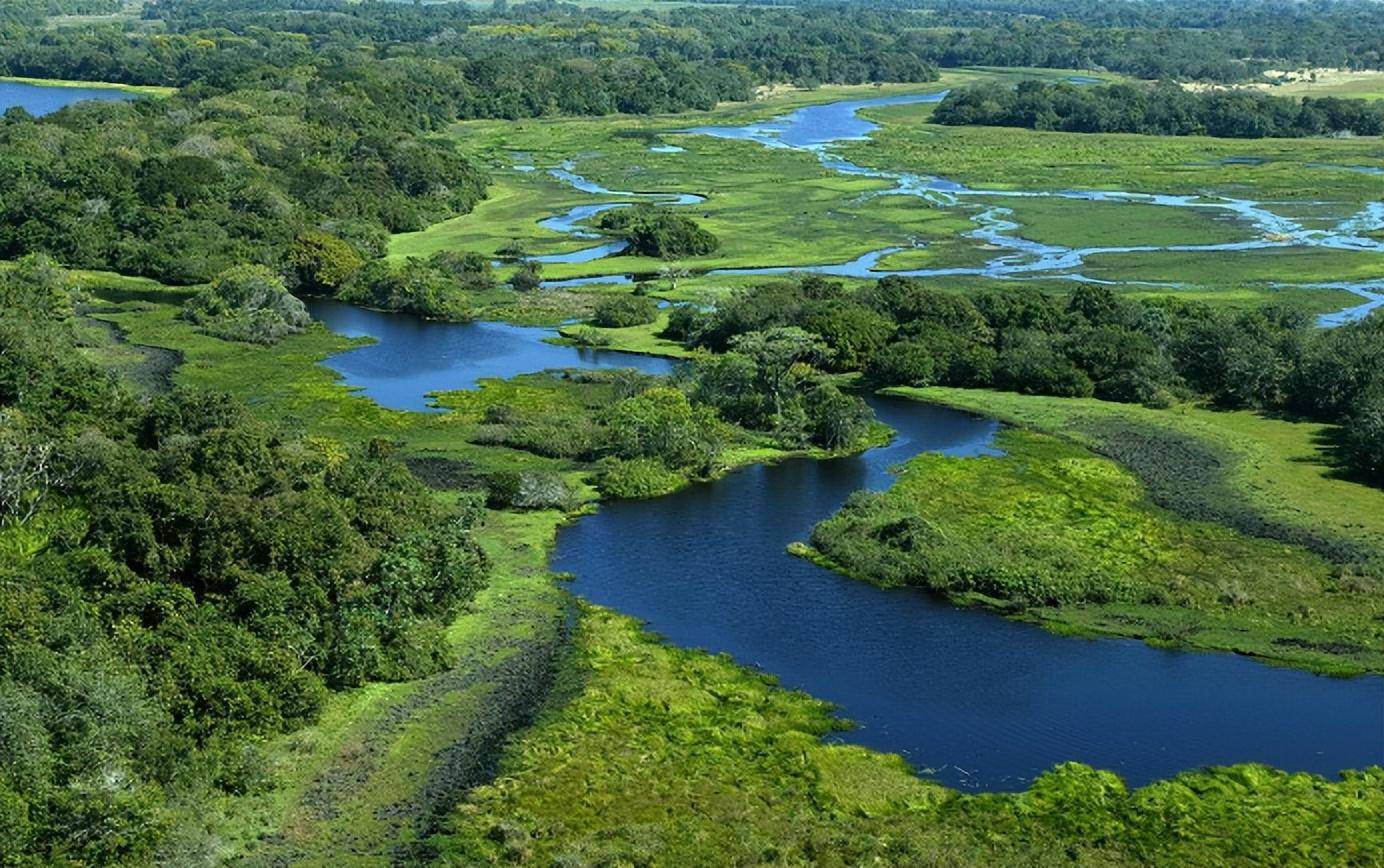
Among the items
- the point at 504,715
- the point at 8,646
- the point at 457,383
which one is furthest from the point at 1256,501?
the point at 8,646

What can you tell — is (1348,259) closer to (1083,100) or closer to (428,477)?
(428,477)

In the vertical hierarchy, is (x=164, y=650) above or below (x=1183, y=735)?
above

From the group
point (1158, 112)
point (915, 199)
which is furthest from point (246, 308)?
point (1158, 112)

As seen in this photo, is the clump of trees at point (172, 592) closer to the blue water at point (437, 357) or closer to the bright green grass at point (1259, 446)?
the blue water at point (437, 357)

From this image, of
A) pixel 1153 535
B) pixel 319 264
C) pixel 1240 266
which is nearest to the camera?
pixel 1153 535

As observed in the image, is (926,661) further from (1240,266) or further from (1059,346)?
(1240,266)

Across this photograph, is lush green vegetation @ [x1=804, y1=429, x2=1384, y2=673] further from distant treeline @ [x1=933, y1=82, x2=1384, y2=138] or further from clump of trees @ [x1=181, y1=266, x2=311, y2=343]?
distant treeline @ [x1=933, y1=82, x2=1384, y2=138]

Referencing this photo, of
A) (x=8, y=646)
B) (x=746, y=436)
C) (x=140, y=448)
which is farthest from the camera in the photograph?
(x=746, y=436)
